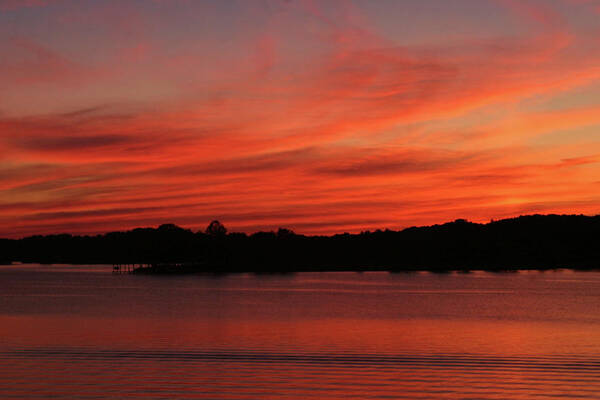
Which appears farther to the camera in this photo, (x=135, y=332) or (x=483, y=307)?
(x=483, y=307)

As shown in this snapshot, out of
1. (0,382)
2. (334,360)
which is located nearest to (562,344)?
(334,360)

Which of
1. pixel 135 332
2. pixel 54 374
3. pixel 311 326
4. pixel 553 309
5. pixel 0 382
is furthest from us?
pixel 553 309

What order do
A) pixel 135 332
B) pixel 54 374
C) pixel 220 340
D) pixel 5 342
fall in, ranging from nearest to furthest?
1. pixel 54 374
2. pixel 5 342
3. pixel 220 340
4. pixel 135 332

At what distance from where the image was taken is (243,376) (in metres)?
22.2

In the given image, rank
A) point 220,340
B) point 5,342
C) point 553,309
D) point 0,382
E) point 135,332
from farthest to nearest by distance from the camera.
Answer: point 553,309
point 135,332
point 220,340
point 5,342
point 0,382

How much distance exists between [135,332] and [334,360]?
15668 millimetres

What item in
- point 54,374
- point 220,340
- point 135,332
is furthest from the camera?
point 135,332

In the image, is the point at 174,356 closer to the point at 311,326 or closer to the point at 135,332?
the point at 135,332

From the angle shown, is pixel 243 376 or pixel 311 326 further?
pixel 311 326

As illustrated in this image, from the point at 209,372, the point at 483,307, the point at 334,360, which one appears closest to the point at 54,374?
the point at 209,372

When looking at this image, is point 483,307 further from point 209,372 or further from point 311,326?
point 209,372

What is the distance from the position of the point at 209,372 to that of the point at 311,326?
1903 cm

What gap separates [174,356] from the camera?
27141mm

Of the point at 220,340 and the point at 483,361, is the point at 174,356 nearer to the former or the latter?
the point at 220,340
